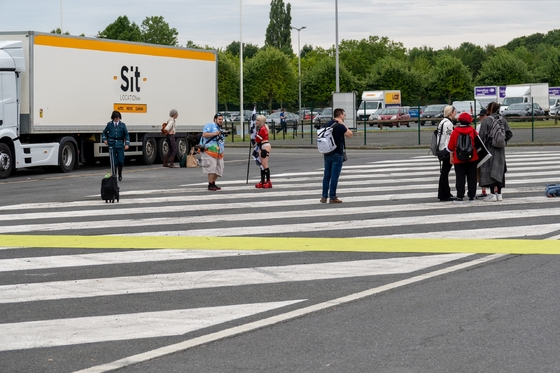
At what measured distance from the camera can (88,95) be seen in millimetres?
26078

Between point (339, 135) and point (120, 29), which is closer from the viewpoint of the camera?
point (339, 135)

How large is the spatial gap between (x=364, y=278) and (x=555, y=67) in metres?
96.2

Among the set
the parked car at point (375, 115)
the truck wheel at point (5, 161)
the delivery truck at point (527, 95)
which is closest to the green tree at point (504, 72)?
the delivery truck at point (527, 95)

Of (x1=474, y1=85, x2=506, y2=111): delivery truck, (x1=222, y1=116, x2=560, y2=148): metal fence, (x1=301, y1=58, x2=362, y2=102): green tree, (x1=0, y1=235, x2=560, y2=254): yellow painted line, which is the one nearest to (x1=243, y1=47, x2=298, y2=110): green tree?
(x1=301, y1=58, x2=362, y2=102): green tree

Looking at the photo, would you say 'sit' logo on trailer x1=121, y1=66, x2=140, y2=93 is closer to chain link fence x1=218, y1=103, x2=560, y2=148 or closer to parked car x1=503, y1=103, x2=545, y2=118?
chain link fence x1=218, y1=103, x2=560, y2=148

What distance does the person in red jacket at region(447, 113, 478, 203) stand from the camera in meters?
14.7

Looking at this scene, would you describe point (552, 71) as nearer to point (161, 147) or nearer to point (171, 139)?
point (161, 147)

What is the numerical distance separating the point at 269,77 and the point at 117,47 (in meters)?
72.0

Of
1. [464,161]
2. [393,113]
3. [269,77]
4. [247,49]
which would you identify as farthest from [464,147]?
[247,49]

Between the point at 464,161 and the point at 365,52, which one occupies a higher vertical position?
the point at 365,52

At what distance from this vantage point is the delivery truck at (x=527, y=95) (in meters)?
70.6

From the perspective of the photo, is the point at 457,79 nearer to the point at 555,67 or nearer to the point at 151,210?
the point at 555,67

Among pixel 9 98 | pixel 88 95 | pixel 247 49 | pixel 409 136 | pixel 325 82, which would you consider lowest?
pixel 409 136

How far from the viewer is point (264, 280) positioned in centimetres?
883
